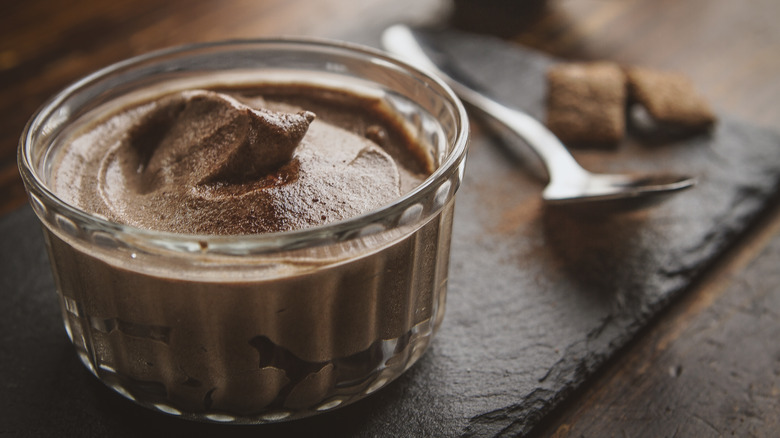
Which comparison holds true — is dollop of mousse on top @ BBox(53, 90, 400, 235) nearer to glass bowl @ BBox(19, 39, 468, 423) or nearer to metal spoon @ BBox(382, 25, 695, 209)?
glass bowl @ BBox(19, 39, 468, 423)

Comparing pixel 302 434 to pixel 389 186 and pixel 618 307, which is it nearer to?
pixel 389 186

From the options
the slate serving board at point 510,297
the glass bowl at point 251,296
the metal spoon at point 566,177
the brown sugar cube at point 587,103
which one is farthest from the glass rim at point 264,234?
the brown sugar cube at point 587,103

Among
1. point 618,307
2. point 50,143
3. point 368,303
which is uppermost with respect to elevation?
point 50,143

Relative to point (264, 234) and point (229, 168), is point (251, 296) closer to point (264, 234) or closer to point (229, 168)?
point (264, 234)

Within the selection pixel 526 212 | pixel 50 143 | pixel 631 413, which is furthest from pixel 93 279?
pixel 526 212

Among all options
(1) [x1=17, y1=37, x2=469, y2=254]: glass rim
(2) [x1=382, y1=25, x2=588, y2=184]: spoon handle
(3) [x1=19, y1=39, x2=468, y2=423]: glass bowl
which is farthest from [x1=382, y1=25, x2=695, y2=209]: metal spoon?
(3) [x1=19, y1=39, x2=468, y2=423]: glass bowl

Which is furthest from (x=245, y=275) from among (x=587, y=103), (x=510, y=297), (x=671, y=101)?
(x=671, y=101)

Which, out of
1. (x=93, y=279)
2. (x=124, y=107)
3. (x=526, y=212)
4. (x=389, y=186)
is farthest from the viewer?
(x=526, y=212)
